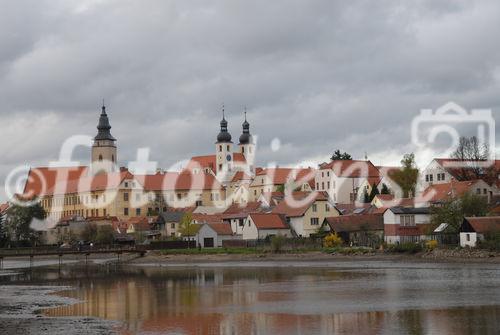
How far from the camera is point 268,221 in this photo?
89125 millimetres

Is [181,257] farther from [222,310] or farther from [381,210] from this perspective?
[222,310]

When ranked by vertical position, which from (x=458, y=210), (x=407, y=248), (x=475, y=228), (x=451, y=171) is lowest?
(x=407, y=248)

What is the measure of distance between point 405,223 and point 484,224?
40.0 ft

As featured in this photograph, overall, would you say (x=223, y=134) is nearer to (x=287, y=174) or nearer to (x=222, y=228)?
(x=287, y=174)

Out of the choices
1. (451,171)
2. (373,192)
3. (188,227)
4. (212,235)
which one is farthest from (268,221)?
(451,171)

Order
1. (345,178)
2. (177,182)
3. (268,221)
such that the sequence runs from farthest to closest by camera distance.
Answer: (177,182)
(345,178)
(268,221)

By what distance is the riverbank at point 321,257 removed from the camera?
6366 centimetres

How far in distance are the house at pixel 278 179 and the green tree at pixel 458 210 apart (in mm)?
52131

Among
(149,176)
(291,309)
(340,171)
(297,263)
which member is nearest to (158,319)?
(291,309)

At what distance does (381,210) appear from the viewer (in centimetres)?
8431

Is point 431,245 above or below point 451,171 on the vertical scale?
below

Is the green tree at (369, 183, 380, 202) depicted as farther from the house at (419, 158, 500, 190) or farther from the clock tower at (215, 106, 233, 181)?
the clock tower at (215, 106, 233, 181)

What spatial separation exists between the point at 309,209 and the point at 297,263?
19.0m

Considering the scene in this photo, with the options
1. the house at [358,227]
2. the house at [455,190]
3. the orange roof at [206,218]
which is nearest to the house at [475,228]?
the house at [358,227]
